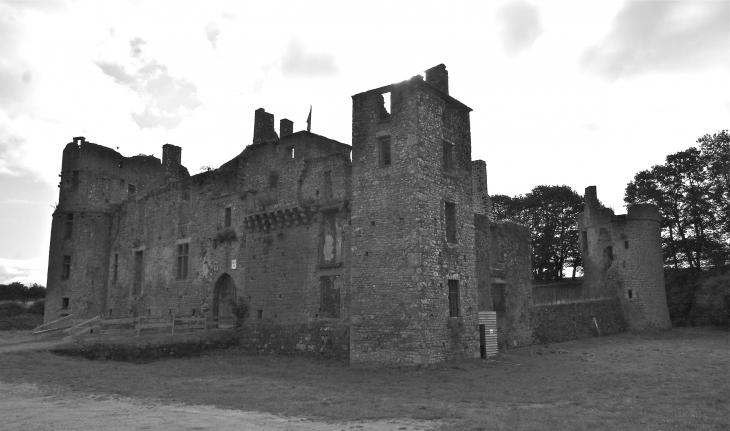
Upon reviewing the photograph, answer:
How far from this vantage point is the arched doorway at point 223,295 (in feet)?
91.8

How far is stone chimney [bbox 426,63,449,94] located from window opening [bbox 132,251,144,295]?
21.8m

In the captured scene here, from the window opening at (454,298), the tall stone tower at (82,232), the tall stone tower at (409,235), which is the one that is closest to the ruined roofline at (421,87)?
the tall stone tower at (409,235)

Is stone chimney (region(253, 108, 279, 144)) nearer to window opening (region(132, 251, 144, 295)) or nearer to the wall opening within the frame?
the wall opening

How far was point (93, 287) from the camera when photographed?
3509 cm

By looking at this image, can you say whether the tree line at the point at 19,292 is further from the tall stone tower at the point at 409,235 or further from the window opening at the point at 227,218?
the tall stone tower at the point at 409,235

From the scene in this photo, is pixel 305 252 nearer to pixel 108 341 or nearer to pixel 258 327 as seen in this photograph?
pixel 258 327

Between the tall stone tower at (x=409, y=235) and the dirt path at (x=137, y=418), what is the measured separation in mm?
8244

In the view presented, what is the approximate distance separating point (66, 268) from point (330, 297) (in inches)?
881

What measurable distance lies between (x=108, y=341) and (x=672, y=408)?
19.9 meters

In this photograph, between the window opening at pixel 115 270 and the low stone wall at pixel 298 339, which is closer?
the low stone wall at pixel 298 339

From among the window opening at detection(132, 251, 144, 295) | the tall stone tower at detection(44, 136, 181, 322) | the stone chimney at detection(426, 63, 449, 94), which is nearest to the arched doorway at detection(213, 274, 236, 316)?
the window opening at detection(132, 251, 144, 295)

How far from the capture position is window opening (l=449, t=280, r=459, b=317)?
20.6 metres

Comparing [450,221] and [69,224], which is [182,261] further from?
[450,221]

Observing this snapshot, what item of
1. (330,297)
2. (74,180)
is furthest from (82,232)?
(330,297)
